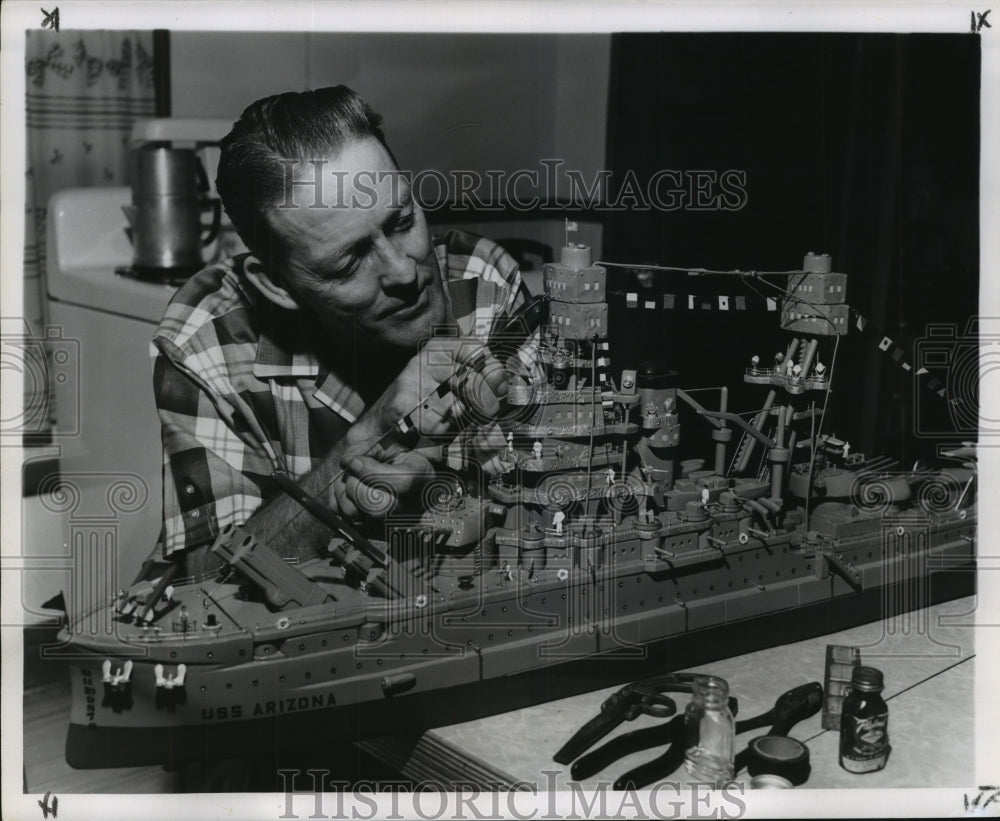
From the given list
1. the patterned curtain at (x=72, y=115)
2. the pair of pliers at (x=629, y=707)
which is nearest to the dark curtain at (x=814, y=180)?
the pair of pliers at (x=629, y=707)

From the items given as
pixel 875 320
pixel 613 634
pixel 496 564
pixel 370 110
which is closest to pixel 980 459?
pixel 875 320

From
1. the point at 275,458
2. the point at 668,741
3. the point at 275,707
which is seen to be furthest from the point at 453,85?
the point at 668,741

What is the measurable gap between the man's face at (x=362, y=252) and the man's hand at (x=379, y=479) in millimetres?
385

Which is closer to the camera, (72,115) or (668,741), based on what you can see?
(668,741)

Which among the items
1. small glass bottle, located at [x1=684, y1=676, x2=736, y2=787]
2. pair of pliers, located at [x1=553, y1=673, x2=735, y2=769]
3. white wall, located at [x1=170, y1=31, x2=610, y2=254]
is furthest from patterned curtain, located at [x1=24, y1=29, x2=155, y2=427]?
small glass bottle, located at [x1=684, y1=676, x2=736, y2=787]

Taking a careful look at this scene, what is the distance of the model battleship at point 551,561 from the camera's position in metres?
3.81

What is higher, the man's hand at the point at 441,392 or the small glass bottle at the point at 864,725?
the man's hand at the point at 441,392

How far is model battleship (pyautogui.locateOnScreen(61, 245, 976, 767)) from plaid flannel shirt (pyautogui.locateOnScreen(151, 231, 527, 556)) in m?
0.25

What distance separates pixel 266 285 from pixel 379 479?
77 cm

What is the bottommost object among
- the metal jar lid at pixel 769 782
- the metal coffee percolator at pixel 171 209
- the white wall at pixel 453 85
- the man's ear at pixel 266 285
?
the metal jar lid at pixel 769 782

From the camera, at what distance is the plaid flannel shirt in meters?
4.29

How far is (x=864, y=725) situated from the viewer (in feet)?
12.5

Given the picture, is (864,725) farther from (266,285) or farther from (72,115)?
(72,115)

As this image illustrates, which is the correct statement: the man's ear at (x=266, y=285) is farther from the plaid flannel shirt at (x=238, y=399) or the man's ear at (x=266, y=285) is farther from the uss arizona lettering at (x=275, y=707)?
the uss arizona lettering at (x=275, y=707)
